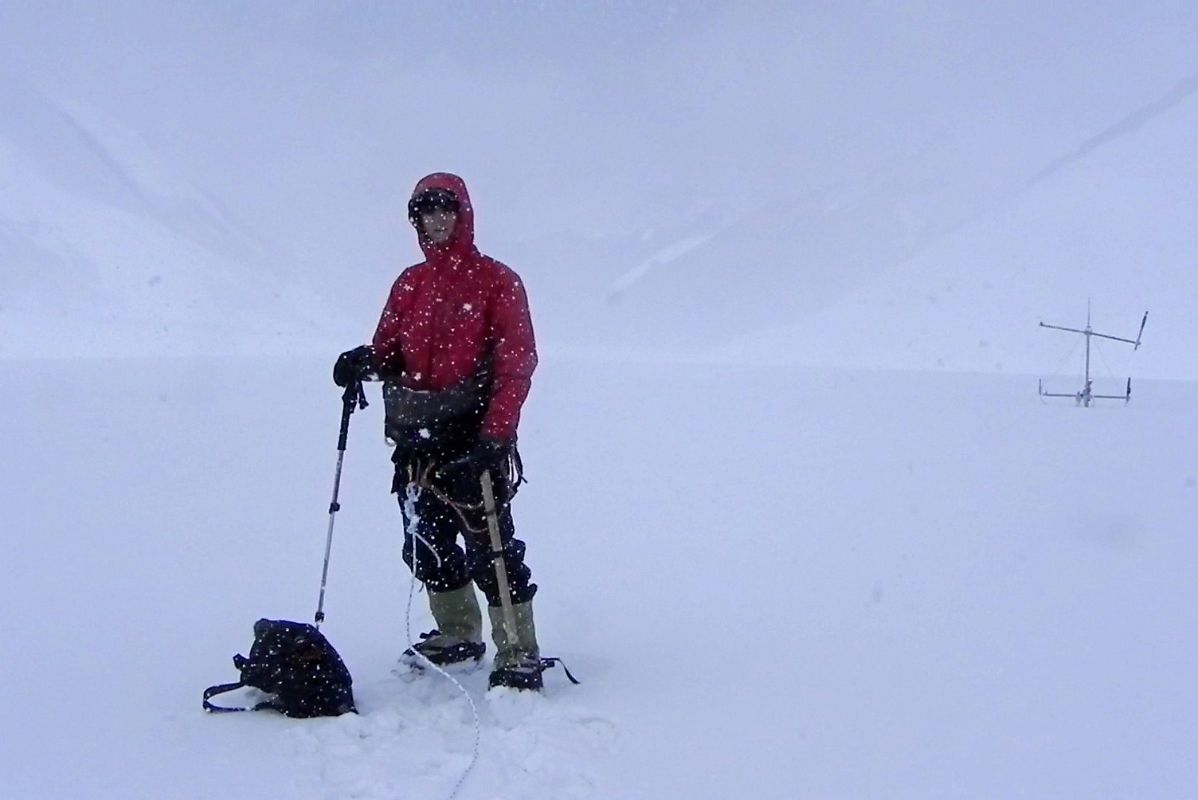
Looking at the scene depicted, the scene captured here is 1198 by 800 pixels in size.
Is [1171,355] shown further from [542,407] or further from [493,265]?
[493,265]

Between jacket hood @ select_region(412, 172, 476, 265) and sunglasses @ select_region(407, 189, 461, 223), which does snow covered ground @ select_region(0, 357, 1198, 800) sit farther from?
sunglasses @ select_region(407, 189, 461, 223)

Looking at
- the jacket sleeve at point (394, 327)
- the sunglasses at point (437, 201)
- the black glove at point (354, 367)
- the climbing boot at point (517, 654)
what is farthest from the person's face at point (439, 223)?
the climbing boot at point (517, 654)

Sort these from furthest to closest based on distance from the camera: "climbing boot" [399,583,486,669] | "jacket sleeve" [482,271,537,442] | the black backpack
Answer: "climbing boot" [399,583,486,669] < "jacket sleeve" [482,271,537,442] < the black backpack

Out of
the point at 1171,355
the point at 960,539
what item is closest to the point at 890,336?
the point at 1171,355

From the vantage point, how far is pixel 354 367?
4.04 meters

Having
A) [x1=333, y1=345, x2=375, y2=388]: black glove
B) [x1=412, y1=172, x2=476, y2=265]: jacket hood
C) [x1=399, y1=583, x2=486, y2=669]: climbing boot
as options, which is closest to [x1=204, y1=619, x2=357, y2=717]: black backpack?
[x1=399, y1=583, x2=486, y2=669]: climbing boot

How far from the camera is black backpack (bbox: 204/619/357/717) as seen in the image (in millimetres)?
3670

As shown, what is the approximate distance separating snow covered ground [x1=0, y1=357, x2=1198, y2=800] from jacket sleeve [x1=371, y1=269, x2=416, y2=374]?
49.4 inches

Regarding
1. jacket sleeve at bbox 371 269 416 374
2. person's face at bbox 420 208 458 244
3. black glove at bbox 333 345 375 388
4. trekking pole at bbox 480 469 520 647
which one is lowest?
trekking pole at bbox 480 469 520 647

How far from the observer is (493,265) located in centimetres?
402

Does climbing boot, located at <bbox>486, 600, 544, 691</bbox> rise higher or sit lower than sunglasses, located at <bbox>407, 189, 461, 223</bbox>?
lower

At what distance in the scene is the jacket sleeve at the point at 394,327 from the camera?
4.16 metres

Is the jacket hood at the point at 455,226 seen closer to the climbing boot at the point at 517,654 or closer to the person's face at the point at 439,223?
the person's face at the point at 439,223

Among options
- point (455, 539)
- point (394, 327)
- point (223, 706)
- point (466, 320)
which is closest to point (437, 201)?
point (466, 320)
